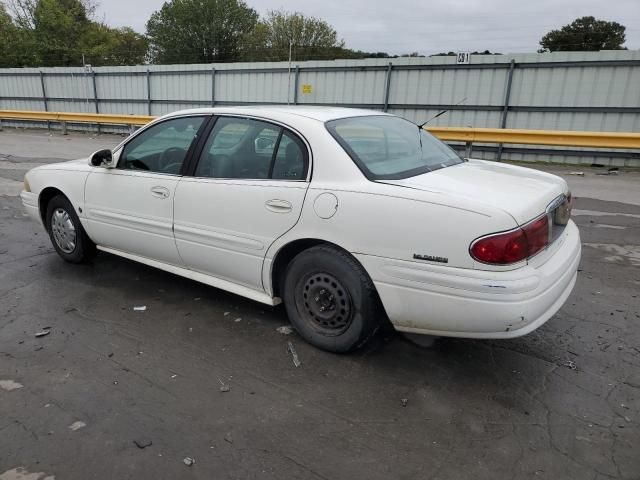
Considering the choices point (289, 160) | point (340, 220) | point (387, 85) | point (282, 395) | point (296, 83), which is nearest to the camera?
point (282, 395)

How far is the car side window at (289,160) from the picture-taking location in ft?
10.7

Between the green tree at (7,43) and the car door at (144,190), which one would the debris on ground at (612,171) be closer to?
the car door at (144,190)

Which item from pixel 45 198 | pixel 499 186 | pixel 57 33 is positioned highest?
pixel 57 33

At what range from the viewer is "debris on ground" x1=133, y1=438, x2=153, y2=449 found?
2.42 meters

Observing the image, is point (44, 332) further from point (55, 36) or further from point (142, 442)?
point (55, 36)

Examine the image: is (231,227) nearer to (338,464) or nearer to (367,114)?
(367,114)

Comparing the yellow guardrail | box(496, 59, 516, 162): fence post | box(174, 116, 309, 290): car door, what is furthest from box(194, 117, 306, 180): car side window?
box(496, 59, 516, 162): fence post

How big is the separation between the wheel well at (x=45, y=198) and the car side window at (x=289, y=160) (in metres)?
2.59

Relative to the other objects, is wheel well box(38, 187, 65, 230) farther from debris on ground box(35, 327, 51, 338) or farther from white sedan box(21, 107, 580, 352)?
debris on ground box(35, 327, 51, 338)

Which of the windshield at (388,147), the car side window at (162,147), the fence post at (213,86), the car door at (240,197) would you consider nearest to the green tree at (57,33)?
the fence post at (213,86)

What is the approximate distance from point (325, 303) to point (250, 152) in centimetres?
121

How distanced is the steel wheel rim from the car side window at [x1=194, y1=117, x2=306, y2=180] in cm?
69

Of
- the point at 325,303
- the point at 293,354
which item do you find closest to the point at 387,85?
the point at 325,303

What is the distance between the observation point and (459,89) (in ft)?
44.7
